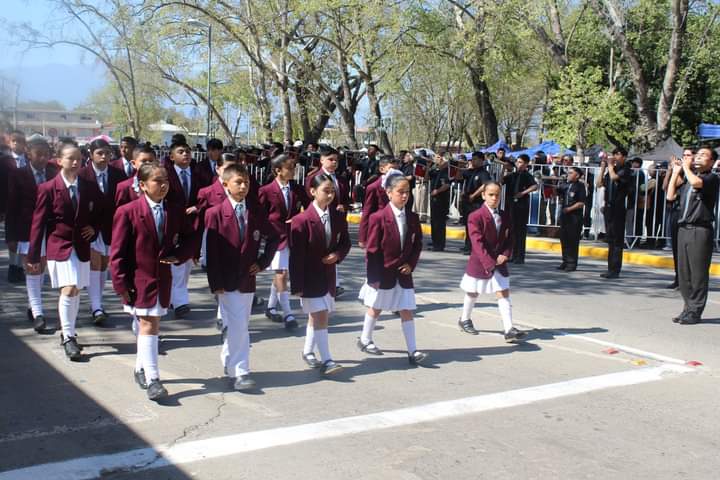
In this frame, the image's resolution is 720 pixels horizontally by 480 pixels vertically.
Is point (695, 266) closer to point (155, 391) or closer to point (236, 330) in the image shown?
point (236, 330)

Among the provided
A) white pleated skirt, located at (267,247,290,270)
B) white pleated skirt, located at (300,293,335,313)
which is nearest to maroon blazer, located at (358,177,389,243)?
white pleated skirt, located at (267,247,290,270)

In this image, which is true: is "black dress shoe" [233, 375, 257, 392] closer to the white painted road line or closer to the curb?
the white painted road line

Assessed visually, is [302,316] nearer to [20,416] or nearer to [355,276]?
[355,276]

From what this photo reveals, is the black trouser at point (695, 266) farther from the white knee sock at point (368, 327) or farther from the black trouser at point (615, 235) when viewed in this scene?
the white knee sock at point (368, 327)

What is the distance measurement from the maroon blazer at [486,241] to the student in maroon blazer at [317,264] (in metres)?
1.82

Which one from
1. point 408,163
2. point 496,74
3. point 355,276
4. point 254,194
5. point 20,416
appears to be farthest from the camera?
point 496,74

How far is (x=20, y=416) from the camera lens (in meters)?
5.45

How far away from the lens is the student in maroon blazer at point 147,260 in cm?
588

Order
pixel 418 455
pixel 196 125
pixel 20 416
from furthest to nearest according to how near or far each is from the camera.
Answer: pixel 196 125 → pixel 20 416 → pixel 418 455

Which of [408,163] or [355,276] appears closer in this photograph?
[355,276]

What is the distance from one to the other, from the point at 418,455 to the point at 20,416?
8.84 feet

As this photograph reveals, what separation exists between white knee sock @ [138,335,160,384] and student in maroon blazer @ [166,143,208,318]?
204 cm

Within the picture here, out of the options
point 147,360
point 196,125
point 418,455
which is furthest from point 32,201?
point 196,125

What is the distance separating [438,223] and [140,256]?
988cm
